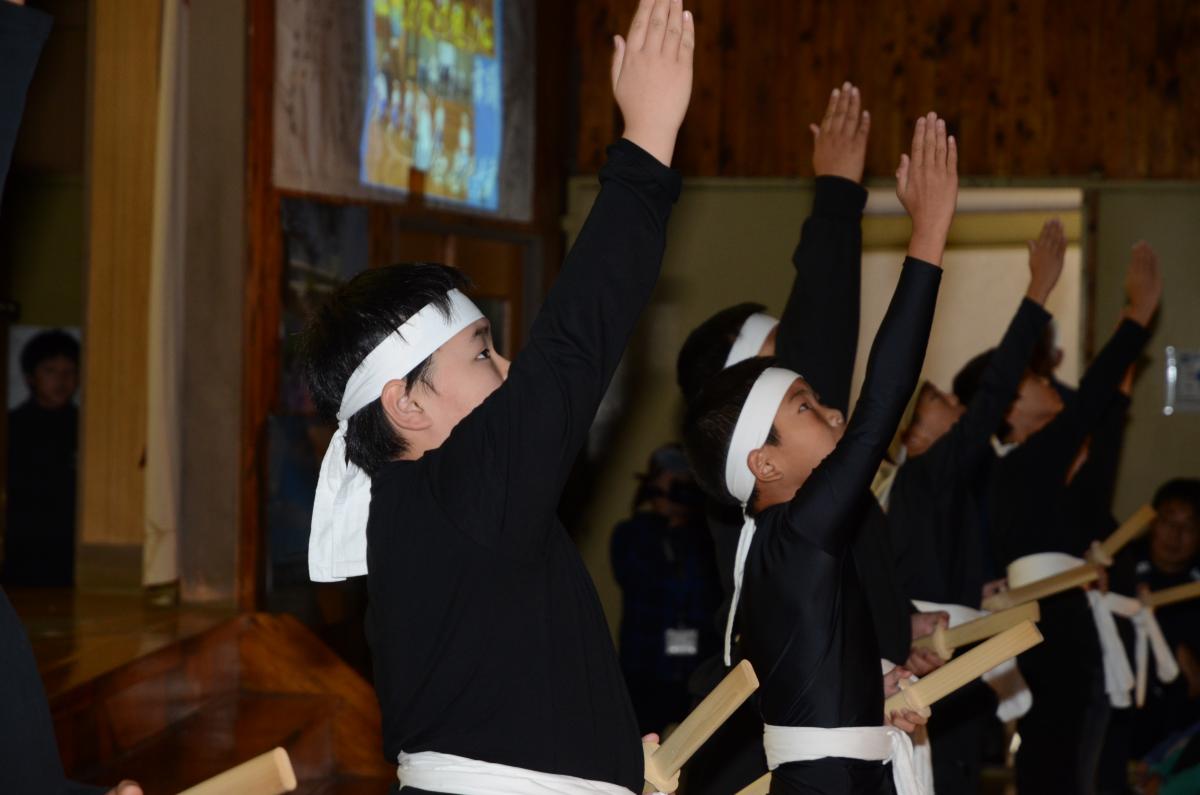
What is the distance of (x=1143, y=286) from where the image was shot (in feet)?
12.5

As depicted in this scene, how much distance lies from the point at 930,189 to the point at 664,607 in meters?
3.06

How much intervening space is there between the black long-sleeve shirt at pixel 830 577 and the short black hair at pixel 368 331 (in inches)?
24.2

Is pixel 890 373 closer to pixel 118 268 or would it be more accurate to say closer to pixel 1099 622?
pixel 1099 622

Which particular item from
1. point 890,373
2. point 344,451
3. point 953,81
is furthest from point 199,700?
point 953,81

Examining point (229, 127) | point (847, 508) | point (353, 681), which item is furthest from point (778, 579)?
point (229, 127)

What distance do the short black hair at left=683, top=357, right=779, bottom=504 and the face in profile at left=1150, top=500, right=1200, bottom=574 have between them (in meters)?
3.37

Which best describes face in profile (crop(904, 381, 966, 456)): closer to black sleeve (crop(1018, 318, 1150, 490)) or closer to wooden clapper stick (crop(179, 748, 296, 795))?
black sleeve (crop(1018, 318, 1150, 490))

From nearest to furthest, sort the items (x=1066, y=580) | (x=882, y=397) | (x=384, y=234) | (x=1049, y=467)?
(x=882, y=397), (x=1066, y=580), (x=1049, y=467), (x=384, y=234)

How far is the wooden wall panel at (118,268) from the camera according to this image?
4.38 metres

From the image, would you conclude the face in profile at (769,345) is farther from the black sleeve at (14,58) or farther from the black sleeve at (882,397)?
the black sleeve at (14,58)

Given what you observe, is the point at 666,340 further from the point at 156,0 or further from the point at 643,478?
the point at 156,0

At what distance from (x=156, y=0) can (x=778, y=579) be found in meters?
3.29

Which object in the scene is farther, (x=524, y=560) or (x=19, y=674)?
(x=524, y=560)

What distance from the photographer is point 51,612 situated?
418cm
